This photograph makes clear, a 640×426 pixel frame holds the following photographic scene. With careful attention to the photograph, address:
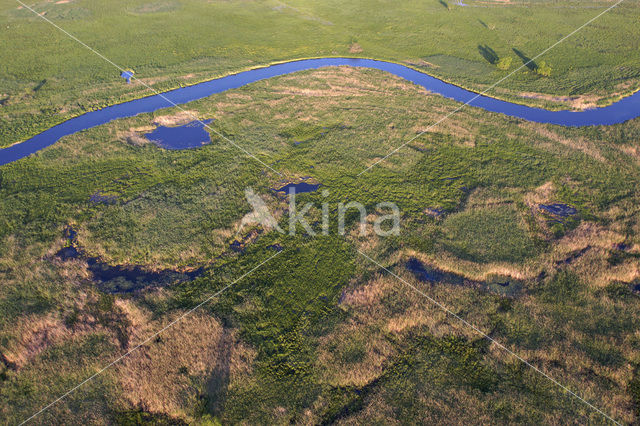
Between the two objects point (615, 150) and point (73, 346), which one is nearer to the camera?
point (73, 346)

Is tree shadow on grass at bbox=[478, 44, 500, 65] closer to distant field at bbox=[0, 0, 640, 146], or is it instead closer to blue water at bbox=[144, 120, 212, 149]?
distant field at bbox=[0, 0, 640, 146]

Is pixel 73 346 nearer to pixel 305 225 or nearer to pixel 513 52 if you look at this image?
pixel 305 225

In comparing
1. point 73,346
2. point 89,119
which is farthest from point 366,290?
point 89,119

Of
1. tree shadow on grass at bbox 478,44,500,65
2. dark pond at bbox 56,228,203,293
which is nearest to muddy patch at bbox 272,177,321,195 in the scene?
dark pond at bbox 56,228,203,293

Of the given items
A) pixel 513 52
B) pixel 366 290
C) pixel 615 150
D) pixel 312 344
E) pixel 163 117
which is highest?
pixel 513 52

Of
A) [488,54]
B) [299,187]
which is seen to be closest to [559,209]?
[299,187]

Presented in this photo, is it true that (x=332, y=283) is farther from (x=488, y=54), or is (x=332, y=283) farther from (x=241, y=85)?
(x=488, y=54)

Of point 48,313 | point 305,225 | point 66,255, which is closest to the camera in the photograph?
point 48,313

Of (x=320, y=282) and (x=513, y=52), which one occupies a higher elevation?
(x=513, y=52)
